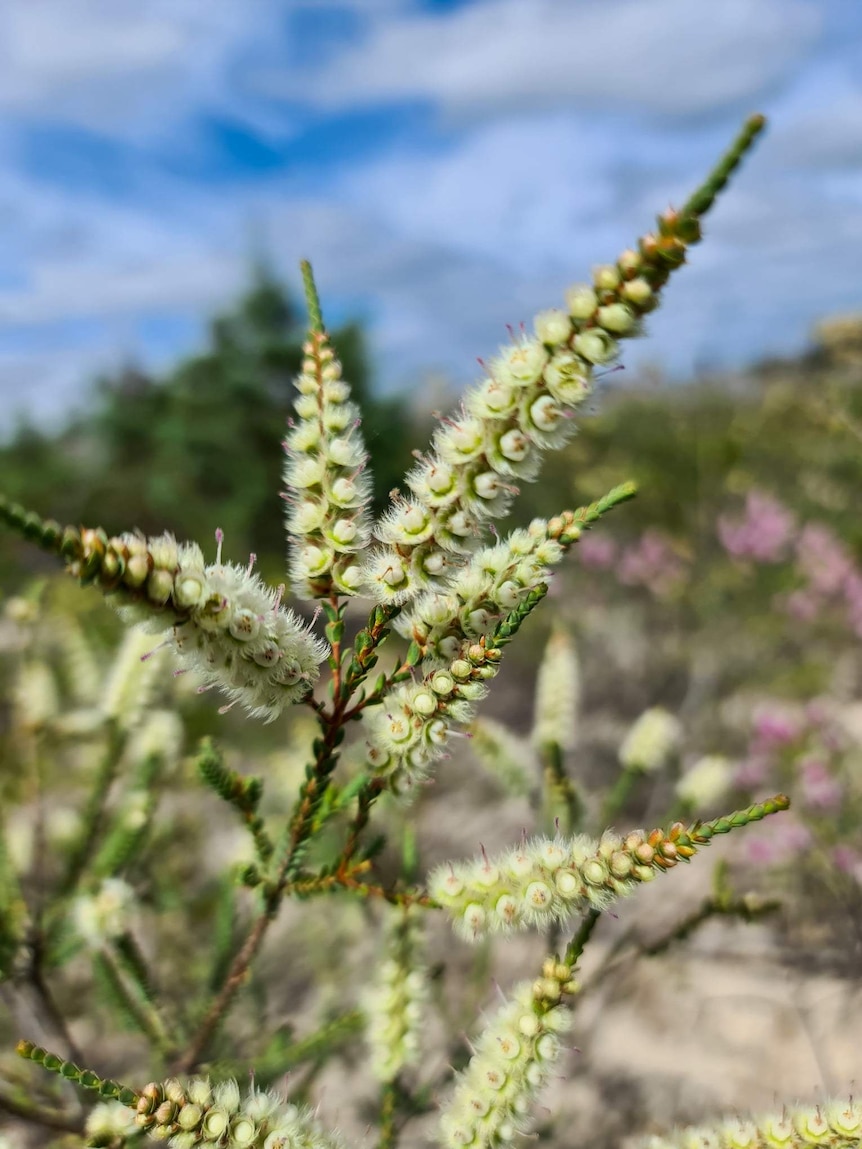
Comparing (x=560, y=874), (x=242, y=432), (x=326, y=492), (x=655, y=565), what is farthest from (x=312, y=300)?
(x=242, y=432)

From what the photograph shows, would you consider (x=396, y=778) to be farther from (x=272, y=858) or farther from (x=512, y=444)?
(x=512, y=444)

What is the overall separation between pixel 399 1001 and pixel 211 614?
124cm

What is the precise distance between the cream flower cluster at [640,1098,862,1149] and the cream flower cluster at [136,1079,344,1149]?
0.61 m

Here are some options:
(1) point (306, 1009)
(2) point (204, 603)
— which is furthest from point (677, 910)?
(2) point (204, 603)

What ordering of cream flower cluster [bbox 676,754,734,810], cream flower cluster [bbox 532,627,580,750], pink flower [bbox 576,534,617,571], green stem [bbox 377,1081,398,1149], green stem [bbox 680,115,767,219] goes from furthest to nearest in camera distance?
pink flower [bbox 576,534,617,571]
cream flower cluster [bbox 676,754,734,810]
cream flower cluster [bbox 532,627,580,750]
green stem [bbox 377,1081,398,1149]
green stem [bbox 680,115,767,219]

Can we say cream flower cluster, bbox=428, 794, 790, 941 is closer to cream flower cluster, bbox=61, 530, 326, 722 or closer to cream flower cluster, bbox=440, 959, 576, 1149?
cream flower cluster, bbox=440, 959, 576, 1149

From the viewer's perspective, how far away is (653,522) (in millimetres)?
8828

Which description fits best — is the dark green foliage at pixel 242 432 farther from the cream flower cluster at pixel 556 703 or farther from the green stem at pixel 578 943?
the green stem at pixel 578 943

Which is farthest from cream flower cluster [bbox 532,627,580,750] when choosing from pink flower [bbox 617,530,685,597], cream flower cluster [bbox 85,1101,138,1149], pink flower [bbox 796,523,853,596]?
pink flower [bbox 796,523,853,596]

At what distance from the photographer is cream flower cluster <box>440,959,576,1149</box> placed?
1.36m

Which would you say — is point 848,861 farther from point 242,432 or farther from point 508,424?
point 242,432

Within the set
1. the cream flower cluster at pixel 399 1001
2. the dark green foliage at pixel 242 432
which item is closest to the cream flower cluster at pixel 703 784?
the cream flower cluster at pixel 399 1001

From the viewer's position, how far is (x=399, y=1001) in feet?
6.37

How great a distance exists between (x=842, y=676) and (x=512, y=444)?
7.44 m
